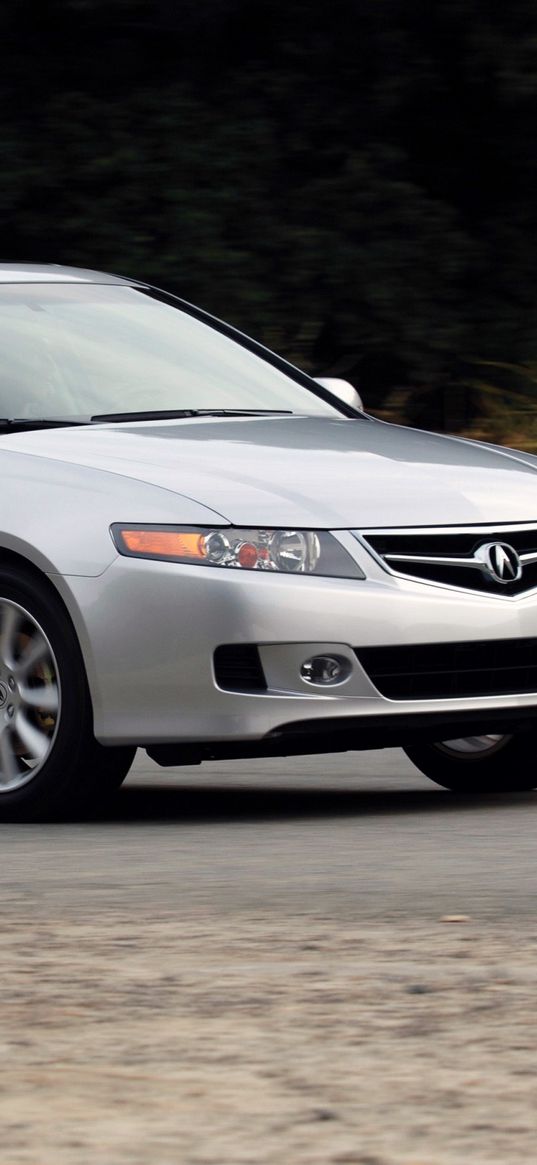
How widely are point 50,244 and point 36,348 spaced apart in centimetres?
862

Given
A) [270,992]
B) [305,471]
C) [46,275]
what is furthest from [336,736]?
[270,992]

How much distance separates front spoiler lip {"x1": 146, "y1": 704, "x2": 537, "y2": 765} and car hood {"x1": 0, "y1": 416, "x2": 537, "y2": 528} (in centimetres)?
53

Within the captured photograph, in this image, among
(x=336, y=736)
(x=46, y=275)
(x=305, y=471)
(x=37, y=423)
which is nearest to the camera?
(x=336, y=736)

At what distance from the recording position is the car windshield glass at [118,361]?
802 cm

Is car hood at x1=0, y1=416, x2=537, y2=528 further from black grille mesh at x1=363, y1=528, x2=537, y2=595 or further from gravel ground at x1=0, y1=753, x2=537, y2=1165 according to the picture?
gravel ground at x1=0, y1=753, x2=537, y2=1165

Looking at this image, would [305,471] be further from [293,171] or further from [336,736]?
[293,171]

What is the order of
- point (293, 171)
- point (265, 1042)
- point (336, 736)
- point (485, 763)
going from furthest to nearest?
point (293, 171)
point (485, 763)
point (336, 736)
point (265, 1042)

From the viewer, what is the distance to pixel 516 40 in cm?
1588

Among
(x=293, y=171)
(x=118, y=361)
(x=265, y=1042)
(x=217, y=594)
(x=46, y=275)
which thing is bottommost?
(x=265, y=1042)

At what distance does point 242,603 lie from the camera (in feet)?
22.6

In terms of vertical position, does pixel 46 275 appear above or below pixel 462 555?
above

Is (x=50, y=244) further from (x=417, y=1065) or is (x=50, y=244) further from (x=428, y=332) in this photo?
(x=417, y=1065)

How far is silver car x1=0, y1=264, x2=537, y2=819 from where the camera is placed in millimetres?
6949

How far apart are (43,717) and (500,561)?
133cm
